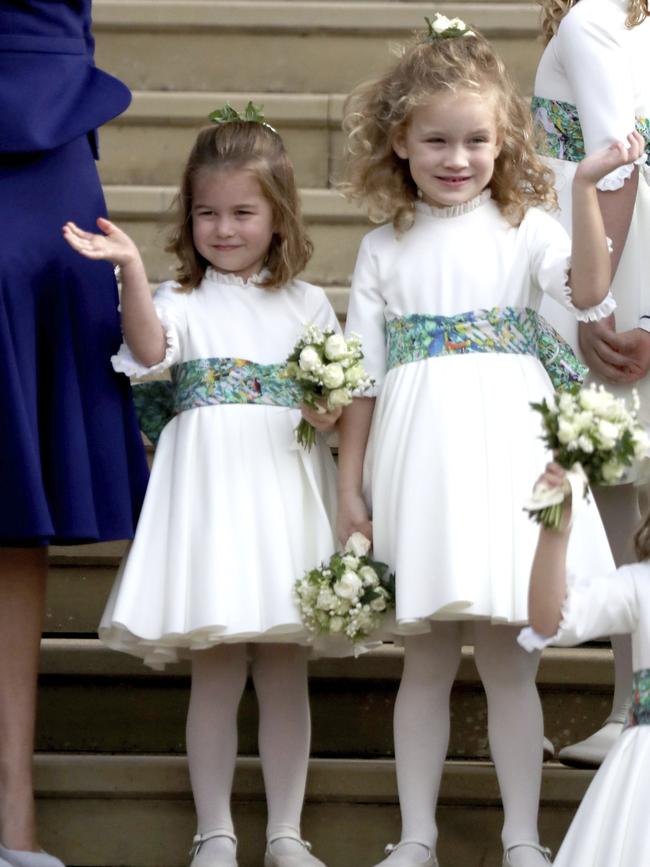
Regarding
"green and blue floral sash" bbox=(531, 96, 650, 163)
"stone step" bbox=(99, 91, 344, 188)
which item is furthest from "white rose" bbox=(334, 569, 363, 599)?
"stone step" bbox=(99, 91, 344, 188)

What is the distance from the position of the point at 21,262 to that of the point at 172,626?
751 millimetres

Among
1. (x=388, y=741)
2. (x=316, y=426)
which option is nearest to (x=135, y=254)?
→ (x=316, y=426)

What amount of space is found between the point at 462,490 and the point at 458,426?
0.13m

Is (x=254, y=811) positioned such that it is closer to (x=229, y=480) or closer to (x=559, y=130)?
(x=229, y=480)

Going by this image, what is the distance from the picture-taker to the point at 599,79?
3.77m

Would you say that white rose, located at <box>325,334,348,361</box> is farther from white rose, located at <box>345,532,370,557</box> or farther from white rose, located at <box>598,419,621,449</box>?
white rose, located at <box>598,419,621,449</box>

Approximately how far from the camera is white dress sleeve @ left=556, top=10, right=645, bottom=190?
3736 mm

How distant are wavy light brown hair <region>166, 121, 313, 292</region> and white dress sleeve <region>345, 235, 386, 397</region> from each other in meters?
0.19

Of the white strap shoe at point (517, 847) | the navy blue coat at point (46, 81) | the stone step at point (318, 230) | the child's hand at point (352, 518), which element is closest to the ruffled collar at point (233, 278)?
the navy blue coat at point (46, 81)

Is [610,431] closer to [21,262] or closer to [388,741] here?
[21,262]

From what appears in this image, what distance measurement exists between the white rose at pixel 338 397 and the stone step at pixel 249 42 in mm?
2610

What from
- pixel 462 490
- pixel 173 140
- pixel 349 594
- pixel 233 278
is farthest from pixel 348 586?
pixel 173 140

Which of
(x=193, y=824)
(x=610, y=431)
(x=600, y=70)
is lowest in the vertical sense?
(x=193, y=824)

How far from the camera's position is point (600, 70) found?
149 inches
